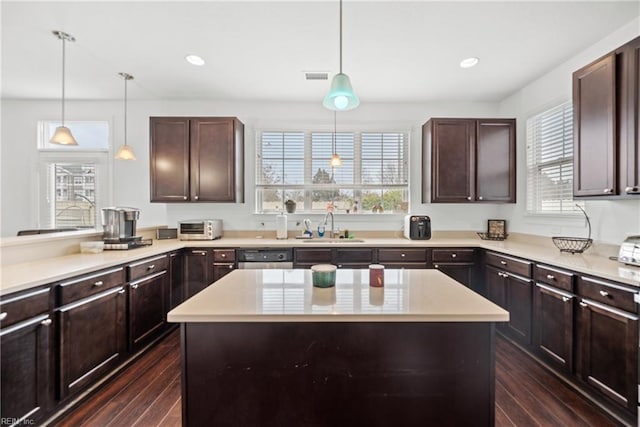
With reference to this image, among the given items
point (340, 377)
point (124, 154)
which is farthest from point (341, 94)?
point (124, 154)

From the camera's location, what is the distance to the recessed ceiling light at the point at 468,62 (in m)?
2.89

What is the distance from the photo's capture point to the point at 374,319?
44.1 inches

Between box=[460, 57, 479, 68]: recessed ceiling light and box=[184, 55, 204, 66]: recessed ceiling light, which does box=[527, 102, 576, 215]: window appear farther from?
box=[184, 55, 204, 66]: recessed ceiling light

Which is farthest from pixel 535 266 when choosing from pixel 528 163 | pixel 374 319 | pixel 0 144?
pixel 0 144

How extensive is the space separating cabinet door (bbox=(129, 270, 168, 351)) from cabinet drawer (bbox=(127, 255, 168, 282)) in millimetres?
45

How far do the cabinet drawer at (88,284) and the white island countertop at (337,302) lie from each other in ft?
3.63

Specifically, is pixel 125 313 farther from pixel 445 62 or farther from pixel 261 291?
pixel 445 62

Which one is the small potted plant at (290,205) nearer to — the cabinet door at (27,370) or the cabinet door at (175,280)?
the cabinet door at (175,280)

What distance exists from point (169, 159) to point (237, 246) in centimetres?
146

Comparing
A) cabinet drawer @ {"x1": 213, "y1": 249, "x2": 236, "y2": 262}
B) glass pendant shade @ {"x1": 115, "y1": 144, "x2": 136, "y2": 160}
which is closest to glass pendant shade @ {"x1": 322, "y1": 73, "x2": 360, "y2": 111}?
cabinet drawer @ {"x1": 213, "y1": 249, "x2": 236, "y2": 262}

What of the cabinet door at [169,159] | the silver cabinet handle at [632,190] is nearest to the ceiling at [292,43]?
the cabinet door at [169,159]

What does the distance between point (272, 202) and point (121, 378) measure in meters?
2.53

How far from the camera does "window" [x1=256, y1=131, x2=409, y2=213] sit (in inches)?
161

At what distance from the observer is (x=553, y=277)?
2.26 metres
